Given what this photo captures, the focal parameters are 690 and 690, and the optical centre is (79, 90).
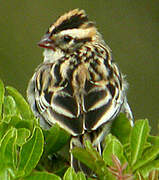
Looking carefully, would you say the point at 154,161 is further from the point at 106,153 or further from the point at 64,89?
the point at 64,89

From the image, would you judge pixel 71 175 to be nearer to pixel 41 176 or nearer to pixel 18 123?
pixel 41 176

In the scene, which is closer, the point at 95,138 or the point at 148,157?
the point at 148,157

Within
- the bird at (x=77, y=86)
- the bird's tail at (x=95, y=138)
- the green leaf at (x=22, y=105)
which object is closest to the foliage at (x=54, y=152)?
the green leaf at (x=22, y=105)

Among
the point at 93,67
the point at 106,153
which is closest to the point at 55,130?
the point at 106,153

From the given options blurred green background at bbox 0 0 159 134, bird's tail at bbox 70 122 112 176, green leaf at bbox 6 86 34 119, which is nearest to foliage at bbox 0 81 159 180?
green leaf at bbox 6 86 34 119

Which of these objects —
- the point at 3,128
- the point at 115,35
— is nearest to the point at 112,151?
the point at 3,128

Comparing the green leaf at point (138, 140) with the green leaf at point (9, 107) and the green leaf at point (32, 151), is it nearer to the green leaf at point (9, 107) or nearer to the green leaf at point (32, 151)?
the green leaf at point (32, 151)
